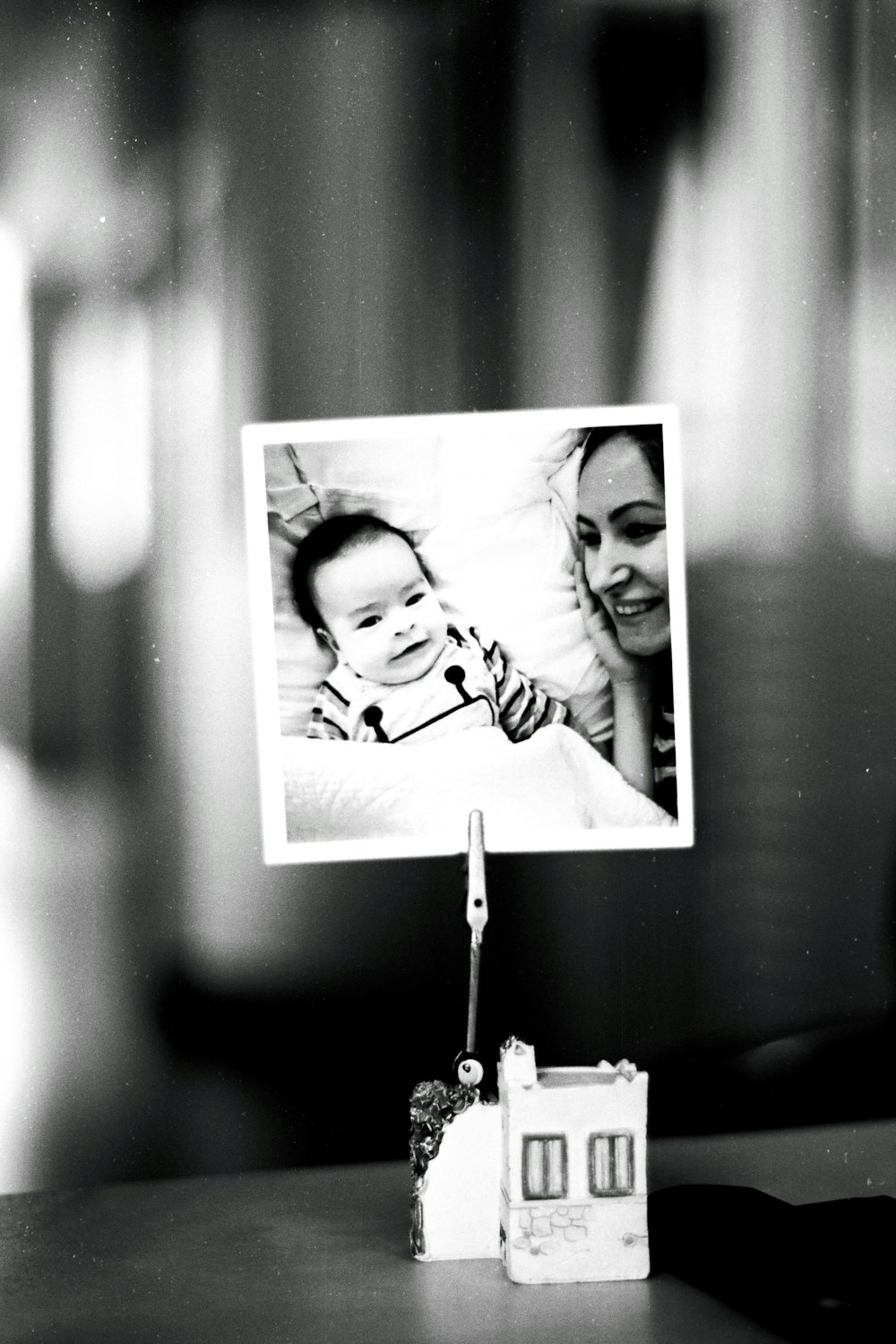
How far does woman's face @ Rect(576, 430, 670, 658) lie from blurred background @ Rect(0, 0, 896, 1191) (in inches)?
1.4

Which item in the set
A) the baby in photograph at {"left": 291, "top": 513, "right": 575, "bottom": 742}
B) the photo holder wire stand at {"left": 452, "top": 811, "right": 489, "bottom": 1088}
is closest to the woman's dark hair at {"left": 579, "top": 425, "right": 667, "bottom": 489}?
the baby in photograph at {"left": 291, "top": 513, "right": 575, "bottom": 742}

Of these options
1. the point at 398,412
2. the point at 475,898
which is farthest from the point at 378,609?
the point at 475,898

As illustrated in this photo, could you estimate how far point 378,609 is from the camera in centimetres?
125

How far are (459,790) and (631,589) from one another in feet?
0.70

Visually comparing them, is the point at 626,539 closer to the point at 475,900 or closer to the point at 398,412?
the point at 398,412

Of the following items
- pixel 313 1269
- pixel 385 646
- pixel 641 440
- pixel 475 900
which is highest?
pixel 641 440

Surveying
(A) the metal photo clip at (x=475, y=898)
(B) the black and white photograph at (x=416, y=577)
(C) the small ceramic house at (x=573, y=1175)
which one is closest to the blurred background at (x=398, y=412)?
(B) the black and white photograph at (x=416, y=577)

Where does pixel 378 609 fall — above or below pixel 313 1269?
above

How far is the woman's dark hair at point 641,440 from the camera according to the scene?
1.27 meters

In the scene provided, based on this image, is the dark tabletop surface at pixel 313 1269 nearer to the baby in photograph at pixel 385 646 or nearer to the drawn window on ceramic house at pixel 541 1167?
the drawn window on ceramic house at pixel 541 1167

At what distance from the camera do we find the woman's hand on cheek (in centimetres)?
127

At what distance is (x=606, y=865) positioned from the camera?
4.21 ft

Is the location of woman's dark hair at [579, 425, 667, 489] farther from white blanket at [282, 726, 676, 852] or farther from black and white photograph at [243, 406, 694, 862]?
white blanket at [282, 726, 676, 852]

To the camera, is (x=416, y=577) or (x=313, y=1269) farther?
(x=416, y=577)
